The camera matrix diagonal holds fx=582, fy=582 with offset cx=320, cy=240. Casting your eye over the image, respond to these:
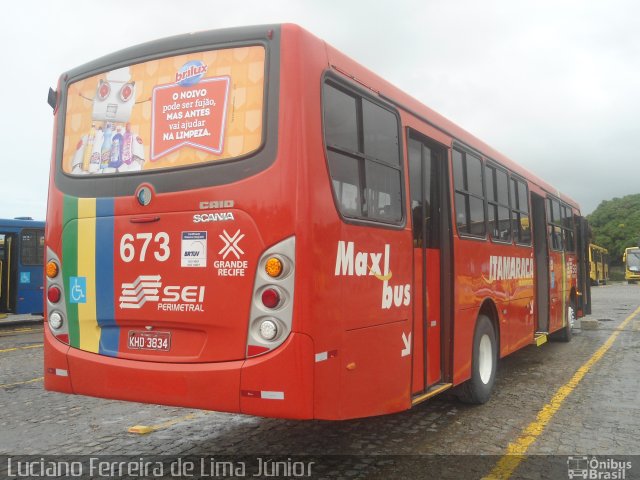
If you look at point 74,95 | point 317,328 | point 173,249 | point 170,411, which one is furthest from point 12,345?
point 317,328

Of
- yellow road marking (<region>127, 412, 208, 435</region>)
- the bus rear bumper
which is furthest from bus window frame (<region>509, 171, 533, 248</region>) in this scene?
the bus rear bumper

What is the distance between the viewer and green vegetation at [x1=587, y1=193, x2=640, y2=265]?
7138cm

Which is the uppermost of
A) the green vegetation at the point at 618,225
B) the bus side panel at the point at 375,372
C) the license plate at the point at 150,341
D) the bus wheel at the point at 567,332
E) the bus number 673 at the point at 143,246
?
the green vegetation at the point at 618,225

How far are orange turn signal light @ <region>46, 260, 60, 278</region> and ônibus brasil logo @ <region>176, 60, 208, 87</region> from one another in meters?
1.75

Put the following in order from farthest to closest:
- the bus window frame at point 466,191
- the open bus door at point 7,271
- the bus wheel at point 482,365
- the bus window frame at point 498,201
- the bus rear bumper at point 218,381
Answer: the open bus door at point 7,271
the bus window frame at point 498,201
the bus wheel at point 482,365
the bus window frame at point 466,191
the bus rear bumper at point 218,381

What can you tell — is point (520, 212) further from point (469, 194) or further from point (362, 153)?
point (362, 153)

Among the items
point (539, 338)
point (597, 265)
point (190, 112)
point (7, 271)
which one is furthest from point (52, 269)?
point (597, 265)

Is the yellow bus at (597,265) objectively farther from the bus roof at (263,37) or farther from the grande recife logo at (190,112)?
the grande recife logo at (190,112)

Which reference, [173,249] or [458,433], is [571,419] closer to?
[458,433]

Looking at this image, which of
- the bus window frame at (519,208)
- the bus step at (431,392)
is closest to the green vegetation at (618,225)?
the bus window frame at (519,208)

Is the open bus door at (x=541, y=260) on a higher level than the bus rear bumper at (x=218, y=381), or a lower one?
higher

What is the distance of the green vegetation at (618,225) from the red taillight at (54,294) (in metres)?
72.8

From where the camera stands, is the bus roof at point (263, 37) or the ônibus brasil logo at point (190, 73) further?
the ônibus brasil logo at point (190, 73)

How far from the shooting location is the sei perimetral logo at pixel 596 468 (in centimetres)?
429
